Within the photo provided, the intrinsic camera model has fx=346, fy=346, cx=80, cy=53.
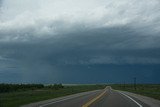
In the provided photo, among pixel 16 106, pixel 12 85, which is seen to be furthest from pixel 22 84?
pixel 16 106

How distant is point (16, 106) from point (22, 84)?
10770 centimetres

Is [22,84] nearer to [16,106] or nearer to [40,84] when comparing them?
[40,84]

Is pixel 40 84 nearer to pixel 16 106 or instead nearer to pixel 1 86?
pixel 1 86

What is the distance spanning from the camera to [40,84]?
152125 mm

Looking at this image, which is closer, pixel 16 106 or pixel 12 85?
pixel 16 106

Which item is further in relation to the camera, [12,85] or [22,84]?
→ [22,84]

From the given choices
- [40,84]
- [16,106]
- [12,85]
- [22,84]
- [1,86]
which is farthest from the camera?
[40,84]

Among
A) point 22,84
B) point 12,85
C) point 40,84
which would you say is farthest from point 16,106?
point 40,84

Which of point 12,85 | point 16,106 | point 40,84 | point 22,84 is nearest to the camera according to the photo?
point 16,106

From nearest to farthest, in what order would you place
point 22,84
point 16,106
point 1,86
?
1. point 16,106
2. point 1,86
3. point 22,84

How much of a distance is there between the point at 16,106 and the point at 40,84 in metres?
127

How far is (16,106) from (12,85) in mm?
95933

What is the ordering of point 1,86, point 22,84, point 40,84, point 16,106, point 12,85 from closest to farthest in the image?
point 16,106 < point 1,86 < point 12,85 < point 22,84 < point 40,84

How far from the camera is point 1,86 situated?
108188 millimetres
